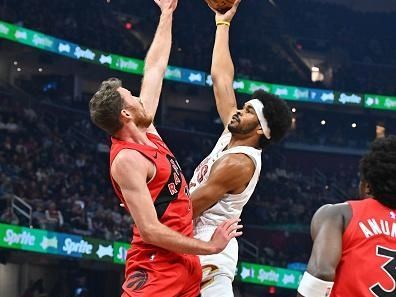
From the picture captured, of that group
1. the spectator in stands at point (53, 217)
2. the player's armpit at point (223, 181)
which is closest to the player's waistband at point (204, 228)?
the player's armpit at point (223, 181)

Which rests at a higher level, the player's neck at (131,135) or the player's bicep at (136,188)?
the player's neck at (131,135)

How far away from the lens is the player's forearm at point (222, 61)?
651 centimetres

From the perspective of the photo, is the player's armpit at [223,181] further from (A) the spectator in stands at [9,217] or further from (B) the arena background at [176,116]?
(A) the spectator in stands at [9,217]

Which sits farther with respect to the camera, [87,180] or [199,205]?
[87,180]

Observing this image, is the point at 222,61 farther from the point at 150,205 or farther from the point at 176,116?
the point at 176,116

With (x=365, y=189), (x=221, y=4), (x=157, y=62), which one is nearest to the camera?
(x=365, y=189)

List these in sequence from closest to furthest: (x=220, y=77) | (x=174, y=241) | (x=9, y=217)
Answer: (x=174, y=241)
(x=220, y=77)
(x=9, y=217)

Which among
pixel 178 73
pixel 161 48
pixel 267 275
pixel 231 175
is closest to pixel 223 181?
pixel 231 175

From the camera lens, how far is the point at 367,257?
12.7 ft

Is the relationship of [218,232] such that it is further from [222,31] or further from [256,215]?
[256,215]

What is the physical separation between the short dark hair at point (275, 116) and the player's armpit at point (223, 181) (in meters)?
0.32

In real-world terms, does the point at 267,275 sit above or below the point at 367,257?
below

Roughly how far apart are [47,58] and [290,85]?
10.2m

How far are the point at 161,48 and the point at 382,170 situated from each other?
2.48m
